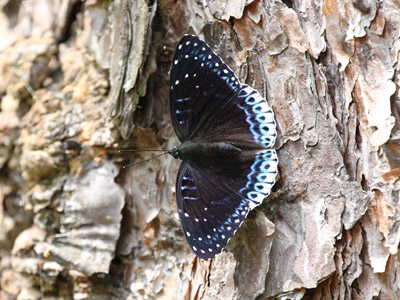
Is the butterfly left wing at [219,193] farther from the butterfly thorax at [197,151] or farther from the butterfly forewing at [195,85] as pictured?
the butterfly forewing at [195,85]

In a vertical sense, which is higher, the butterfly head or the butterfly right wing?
the butterfly right wing

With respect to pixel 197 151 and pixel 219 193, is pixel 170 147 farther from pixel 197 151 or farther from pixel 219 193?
pixel 219 193

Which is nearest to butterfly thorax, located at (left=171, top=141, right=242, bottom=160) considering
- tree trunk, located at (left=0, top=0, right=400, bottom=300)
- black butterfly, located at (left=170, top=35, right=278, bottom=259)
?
black butterfly, located at (left=170, top=35, right=278, bottom=259)

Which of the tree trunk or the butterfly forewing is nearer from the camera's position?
the tree trunk

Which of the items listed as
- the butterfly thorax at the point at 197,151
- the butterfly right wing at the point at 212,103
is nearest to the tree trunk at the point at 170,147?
the butterfly right wing at the point at 212,103

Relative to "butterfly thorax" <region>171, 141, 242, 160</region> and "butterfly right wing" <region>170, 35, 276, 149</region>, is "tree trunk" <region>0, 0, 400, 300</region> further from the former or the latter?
"butterfly thorax" <region>171, 141, 242, 160</region>

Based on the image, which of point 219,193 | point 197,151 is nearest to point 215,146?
point 197,151

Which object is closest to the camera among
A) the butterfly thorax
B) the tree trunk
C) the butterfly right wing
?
the tree trunk
